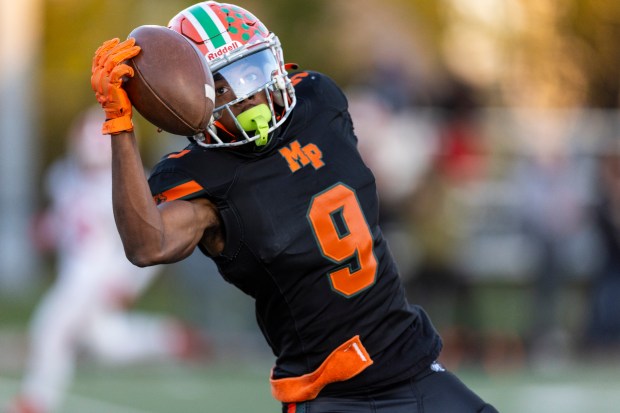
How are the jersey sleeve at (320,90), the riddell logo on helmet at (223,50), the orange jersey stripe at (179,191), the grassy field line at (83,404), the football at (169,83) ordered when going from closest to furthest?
the football at (169,83) < the orange jersey stripe at (179,191) < the riddell logo on helmet at (223,50) < the jersey sleeve at (320,90) < the grassy field line at (83,404)

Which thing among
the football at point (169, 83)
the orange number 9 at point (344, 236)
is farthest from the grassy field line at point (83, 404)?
the football at point (169, 83)

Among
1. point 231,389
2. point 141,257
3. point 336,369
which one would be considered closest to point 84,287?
point 231,389

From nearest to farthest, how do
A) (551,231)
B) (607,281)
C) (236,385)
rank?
(236,385) → (607,281) → (551,231)

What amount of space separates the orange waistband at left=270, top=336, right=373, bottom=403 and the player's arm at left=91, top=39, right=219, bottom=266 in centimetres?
65

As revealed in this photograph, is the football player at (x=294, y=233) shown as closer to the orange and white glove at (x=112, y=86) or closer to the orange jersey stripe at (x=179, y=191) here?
the orange jersey stripe at (x=179, y=191)

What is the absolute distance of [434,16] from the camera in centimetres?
1622

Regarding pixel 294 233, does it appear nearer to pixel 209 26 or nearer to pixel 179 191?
pixel 179 191

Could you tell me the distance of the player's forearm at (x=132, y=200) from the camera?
3402 millimetres

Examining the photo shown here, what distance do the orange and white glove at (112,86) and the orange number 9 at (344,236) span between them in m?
0.76

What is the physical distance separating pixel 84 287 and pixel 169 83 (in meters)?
4.93

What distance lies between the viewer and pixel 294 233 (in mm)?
3818

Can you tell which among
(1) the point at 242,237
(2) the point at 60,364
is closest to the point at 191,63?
(1) the point at 242,237

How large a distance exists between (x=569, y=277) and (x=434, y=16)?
5246mm

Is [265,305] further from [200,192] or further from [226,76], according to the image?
[226,76]
